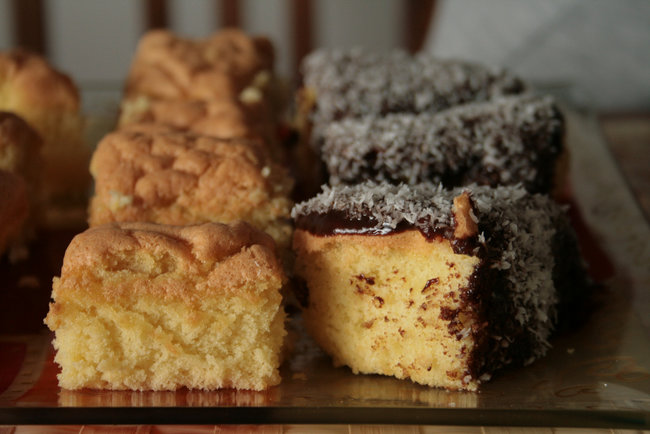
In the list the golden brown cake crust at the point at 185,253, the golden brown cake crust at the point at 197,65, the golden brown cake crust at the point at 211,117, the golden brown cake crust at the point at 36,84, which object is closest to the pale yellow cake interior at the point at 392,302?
the golden brown cake crust at the point at 185,253

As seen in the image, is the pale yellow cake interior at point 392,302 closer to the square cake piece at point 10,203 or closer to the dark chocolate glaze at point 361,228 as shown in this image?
the dark chocolate glaze at point 361,228

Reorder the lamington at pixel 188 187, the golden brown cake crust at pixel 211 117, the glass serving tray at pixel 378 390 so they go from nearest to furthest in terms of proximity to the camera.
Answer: the glass serving tray at pixel 378 390 < the lamington at pixel 188 187 < the golden brown cake crust at pixel 211 117

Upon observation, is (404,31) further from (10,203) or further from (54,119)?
(10,203)

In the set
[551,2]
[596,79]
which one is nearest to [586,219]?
[596,79]

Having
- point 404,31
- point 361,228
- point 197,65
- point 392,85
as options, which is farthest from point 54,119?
point 404,31

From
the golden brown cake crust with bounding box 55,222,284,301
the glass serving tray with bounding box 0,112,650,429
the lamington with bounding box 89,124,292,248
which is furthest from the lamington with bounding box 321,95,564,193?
the golden brown cake crust with bounding box 55,222,284,301

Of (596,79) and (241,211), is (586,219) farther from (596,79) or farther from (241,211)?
(596,79)

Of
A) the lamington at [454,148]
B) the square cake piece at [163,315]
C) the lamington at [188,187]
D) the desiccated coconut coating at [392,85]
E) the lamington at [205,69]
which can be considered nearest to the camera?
the square cake piece at [163,315]
